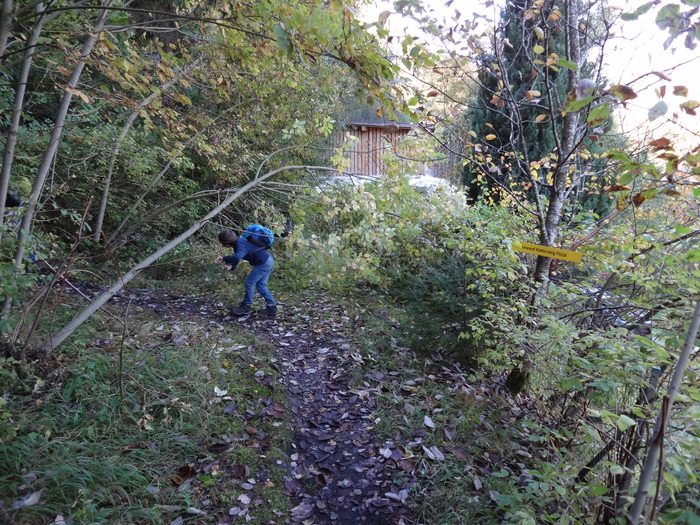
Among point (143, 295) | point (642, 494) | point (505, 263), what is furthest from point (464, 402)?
point (143, 295)

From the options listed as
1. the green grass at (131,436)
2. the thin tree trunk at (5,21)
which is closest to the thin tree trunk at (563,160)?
the green grass at (131,436)

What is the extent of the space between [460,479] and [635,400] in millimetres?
1451

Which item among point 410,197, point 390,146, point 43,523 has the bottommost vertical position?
point 43,523

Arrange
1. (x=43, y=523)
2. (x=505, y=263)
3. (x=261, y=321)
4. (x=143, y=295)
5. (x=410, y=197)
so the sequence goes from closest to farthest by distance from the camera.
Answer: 1. (x=43, y=523)
2. (x=505, y=263)
3. (x=410, y=197)
4. (x=261, y=321)
5. (x=143, y=295)

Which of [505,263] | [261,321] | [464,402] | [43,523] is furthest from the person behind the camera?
[261,321]

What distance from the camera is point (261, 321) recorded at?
6.43m

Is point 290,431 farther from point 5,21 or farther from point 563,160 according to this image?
point 5,21

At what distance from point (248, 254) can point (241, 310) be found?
93 cm

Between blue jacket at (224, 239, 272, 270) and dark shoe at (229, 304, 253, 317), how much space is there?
0.73m

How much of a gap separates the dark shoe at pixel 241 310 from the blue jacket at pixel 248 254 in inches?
Answer: 28.8

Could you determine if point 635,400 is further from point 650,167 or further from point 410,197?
point 410,197

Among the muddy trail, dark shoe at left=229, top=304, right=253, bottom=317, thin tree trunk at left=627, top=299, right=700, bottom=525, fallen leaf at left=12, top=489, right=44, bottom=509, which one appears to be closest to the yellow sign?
thin tree trunk at left=627, top=299, right=700, bottom=525

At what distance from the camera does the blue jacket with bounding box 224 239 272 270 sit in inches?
241

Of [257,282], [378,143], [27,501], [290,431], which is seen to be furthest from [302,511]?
[378,143]
